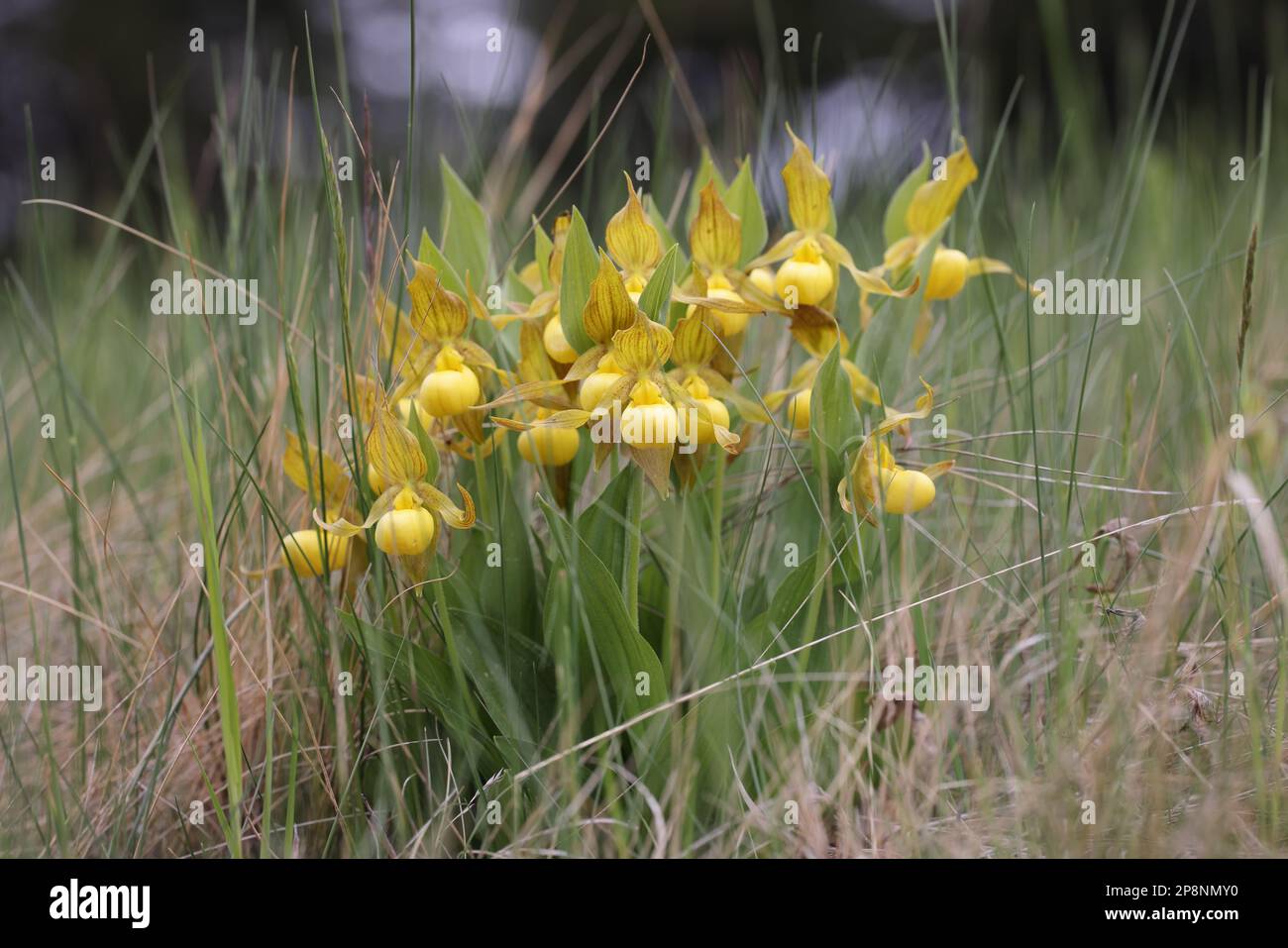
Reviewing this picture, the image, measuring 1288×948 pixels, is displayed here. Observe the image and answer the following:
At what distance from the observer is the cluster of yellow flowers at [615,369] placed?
1.12 m

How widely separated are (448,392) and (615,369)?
21 centimetres

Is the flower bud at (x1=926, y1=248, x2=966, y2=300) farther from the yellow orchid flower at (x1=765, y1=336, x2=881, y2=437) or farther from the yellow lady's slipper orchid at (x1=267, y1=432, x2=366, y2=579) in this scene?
the yellow lady's slipper orchid at (x1=267, y1=432, x2=366, y2=579)

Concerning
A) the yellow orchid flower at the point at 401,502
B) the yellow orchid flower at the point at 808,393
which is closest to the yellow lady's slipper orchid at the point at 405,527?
the yellow orchid flower at the point at 401,502

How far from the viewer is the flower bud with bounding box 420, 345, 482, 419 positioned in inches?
46.0

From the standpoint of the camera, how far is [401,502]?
3.84 feet

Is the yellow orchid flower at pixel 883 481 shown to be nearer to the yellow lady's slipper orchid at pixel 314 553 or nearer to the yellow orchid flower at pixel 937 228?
the yellow orchid flower at pixel 937 228

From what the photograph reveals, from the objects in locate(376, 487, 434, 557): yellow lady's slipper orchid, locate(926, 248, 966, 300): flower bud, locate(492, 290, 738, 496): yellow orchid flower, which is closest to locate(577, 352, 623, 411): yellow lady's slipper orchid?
locate(492, 290, 738, 496): yellow orchid flower

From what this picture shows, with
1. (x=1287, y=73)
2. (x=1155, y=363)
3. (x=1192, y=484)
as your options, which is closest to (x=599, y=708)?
(x=1192, y=484)

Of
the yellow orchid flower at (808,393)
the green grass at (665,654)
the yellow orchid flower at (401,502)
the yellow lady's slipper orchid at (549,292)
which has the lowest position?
the green grass at (665,654)

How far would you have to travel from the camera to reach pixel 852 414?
121cm

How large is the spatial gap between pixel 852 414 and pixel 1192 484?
2.41 feet

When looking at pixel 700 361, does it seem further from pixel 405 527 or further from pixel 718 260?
pixel 405 527

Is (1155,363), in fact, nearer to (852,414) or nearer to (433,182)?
(852,414)

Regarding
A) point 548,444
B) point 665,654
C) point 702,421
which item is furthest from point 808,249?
point 665,654
